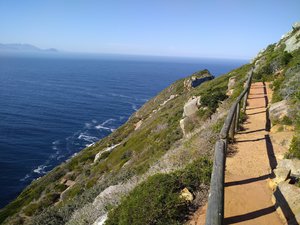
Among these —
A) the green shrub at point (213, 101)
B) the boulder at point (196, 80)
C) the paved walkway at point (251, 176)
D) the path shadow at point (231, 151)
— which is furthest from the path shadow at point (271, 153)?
the boulder at point (196, 80)

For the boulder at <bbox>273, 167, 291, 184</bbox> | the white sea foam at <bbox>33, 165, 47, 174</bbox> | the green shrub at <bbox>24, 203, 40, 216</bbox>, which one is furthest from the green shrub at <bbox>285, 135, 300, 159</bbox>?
the white sea foam at <bbox>33, 165, 47, 174</bbox>

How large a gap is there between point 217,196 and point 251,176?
410cm

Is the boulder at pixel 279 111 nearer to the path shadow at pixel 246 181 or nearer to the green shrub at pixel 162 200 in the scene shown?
the path shadow at pixel 246 181

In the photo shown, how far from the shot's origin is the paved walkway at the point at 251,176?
20.2 feet

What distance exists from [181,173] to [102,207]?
397 cm

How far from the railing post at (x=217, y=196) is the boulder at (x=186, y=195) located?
196 cm

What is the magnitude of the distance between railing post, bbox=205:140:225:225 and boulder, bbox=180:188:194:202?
1.96 m

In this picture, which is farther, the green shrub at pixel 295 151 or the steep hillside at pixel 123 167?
the steep hillside at pixel 123 167

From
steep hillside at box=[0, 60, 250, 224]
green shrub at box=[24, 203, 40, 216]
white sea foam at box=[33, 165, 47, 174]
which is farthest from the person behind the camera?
white sea foam at box=[33, 165, 47, 174]

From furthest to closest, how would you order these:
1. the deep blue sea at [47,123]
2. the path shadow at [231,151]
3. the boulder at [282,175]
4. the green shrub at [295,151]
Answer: the deep blue sea at [47,123] < the path shadow at [231,151] < the green shrub at [295,151] < the boulder at [282,175]

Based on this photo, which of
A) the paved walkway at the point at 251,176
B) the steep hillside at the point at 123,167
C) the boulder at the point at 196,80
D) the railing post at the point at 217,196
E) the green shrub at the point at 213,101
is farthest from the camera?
the boulder at the point at 196,80

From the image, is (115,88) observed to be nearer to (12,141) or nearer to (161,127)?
(12,141)

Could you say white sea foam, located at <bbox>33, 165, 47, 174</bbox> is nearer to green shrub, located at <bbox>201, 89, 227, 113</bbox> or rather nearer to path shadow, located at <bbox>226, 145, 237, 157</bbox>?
green shrub, located at <bbox>201, 89, 227, 113</bbox>

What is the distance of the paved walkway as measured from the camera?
6.17 metres
